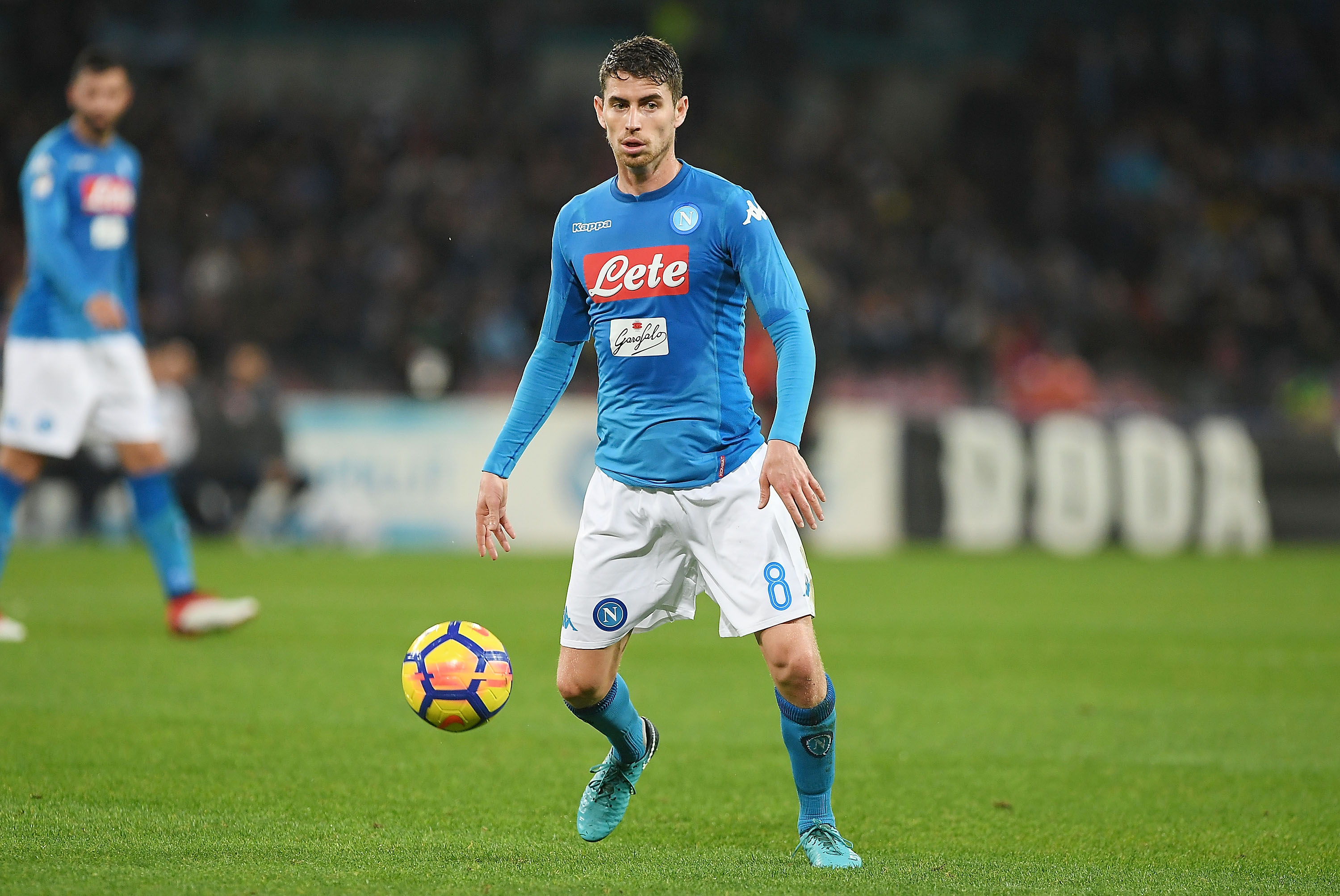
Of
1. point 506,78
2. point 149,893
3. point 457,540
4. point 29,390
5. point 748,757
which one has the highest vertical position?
point 506,78

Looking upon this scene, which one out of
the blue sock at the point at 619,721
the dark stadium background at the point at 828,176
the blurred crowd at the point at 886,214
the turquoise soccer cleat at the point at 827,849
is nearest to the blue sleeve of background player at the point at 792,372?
the blue sock at the point at 619,721

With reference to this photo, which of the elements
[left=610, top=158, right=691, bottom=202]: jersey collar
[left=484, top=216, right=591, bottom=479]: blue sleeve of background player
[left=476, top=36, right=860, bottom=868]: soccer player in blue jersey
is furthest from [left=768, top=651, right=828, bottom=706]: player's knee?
[left=610, top=158, right=691, bottom=202]: jersey collar

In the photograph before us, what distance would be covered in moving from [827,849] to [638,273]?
66.2 inches

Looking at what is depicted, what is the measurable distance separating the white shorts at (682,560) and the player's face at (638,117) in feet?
3.01

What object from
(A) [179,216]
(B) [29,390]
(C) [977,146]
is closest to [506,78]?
(A) [179,216]

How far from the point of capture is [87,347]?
25.1 ft

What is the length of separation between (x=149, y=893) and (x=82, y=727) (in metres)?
2.44

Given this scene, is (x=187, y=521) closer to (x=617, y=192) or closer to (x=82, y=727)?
(x=82, y=727)

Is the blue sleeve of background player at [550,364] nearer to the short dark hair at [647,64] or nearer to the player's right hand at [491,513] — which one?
the player's right hand at [491,513]

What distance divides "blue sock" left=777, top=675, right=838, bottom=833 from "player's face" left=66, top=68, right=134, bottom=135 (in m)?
5.00

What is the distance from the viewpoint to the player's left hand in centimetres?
388

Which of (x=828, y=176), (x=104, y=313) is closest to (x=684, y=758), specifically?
(x=104, y=313)

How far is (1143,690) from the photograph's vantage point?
736 centimetres

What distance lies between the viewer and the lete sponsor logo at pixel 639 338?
4254 millimetres
